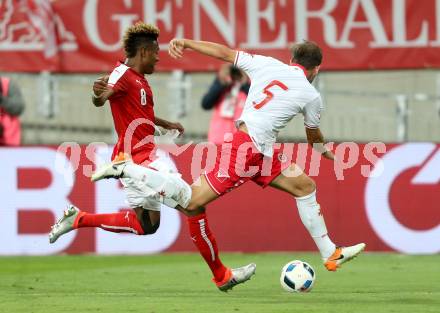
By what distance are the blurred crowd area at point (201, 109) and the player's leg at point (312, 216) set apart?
5.21 metres

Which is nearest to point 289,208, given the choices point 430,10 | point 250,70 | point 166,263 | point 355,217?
point 355,217

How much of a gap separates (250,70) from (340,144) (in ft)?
12.3

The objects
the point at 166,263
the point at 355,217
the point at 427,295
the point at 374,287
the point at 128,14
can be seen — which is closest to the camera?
the point at 427,295

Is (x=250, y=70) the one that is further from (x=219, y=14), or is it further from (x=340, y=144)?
(x=219, y=14)

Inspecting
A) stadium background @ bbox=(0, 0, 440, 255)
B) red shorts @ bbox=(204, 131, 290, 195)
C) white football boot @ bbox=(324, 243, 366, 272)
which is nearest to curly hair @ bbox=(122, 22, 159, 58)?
red shorts @ bbox=(204, 131, 290, 195)

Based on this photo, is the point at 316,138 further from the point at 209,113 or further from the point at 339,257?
the point at 209,113

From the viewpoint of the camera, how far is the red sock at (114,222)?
31.8 ft

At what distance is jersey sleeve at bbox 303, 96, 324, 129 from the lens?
31.0 ft

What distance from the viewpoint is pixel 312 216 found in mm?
9648

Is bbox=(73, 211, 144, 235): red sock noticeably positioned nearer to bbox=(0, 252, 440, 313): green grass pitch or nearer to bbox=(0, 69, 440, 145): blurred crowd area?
bbox=(0, 252, 440, 313): green grass pitch

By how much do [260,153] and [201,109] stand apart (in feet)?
22.7

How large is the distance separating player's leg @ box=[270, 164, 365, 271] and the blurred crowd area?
5215 millimetres

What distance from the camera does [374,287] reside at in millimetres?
9773

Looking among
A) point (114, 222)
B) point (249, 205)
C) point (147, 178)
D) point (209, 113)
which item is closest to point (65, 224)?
point (114, 222)
